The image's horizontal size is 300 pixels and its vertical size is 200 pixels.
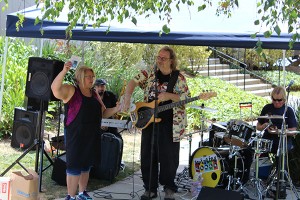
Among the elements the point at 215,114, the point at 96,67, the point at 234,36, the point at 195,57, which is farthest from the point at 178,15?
the point at 195,57

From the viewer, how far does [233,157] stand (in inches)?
268

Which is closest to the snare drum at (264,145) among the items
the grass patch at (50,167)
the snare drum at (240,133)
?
the snare drum at (240,133)

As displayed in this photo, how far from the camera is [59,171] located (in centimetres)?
689

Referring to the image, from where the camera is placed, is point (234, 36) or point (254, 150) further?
point (254, 150)

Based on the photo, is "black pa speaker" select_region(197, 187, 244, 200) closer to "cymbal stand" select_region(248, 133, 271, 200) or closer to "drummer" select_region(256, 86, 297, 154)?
"cymbal stand" select_region(248, 133, 271, 200)

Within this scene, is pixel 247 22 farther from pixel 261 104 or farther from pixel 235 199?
pixel 261 104

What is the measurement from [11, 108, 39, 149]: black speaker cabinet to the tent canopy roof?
3.54 ft

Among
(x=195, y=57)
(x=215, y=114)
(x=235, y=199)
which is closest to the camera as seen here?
(x=235, y=199)

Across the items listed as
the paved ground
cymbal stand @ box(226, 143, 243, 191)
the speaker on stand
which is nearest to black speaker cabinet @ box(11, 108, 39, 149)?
the speaker on stand

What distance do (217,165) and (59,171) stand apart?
213 cm

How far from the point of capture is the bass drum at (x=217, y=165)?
264 inches

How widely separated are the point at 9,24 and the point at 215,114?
728cm

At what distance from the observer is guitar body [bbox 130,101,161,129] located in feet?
19.5

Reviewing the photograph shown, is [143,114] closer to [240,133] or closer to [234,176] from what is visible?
[240,133]
